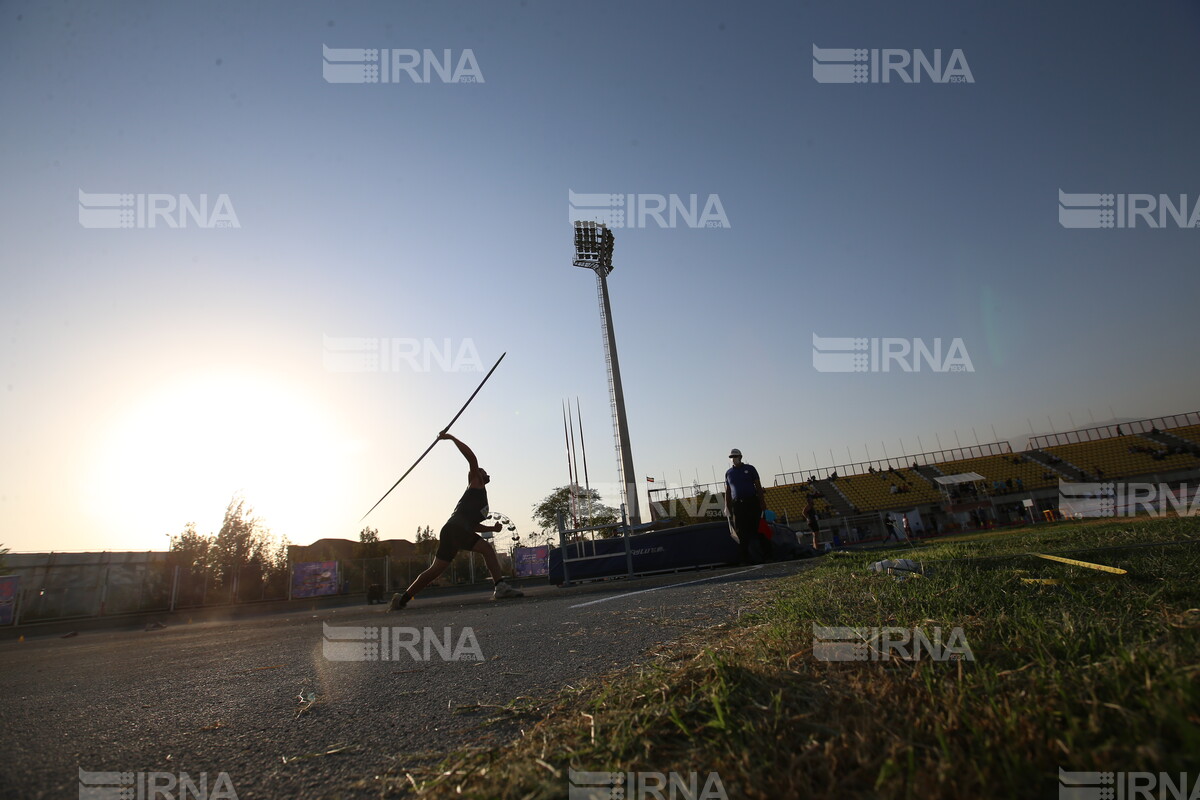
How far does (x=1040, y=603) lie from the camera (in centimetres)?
229

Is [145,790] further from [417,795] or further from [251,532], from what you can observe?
[251,532]

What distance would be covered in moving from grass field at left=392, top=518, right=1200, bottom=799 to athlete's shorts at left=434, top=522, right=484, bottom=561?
650 centimetres

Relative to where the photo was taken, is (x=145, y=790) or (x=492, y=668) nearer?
(x=145, y=790)

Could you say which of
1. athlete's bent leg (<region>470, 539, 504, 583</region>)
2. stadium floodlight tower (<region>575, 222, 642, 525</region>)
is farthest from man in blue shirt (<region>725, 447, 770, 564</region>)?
stadium floodlight tower (<region>575, 222, 642, 525</region>)

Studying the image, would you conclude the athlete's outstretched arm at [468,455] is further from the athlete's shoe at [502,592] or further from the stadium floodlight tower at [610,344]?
the stadium floodlight tower at [610,344]

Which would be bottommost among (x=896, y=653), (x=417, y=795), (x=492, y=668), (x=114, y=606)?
(x=114, y=606)

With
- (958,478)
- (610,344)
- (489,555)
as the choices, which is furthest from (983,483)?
(489,555)

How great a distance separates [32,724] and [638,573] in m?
12.6

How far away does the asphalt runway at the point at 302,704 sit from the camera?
1.62 metres

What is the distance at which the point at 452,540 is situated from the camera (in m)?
8.20

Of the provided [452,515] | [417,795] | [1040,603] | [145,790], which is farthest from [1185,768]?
[452,515]

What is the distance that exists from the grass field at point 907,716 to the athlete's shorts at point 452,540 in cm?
650

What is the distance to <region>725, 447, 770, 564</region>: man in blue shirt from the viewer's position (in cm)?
902

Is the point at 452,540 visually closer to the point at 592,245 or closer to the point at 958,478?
the point at 592,245
